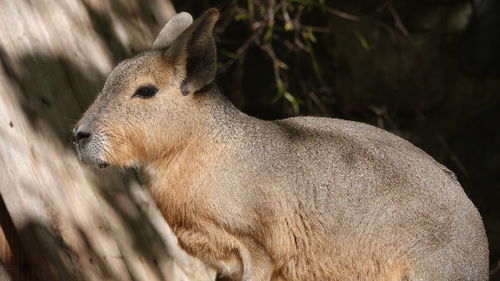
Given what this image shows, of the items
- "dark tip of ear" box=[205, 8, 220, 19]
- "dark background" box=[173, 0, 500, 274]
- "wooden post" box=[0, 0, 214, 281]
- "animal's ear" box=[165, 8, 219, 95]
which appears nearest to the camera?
"dark tip of ear" box=[205, 8, 220, 19]

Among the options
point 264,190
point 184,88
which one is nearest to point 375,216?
point 264,190

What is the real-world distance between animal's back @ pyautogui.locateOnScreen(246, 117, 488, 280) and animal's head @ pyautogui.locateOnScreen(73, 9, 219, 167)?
19.5 inches

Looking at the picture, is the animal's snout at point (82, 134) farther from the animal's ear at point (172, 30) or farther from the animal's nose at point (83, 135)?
the animal's ear at point (172, 30)

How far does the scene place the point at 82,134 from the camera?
3707 mm

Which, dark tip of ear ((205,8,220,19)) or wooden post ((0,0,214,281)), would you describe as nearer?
dark tip of ear ((205,8,220,19))

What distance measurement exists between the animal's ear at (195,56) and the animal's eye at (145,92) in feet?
0.44

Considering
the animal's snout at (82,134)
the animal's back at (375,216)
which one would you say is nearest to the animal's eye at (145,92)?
the animal's snout at (82,134)

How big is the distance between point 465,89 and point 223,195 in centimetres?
374

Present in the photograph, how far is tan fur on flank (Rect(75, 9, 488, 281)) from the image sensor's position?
3.74 meters

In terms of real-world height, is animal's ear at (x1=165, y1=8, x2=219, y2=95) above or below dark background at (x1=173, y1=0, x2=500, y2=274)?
above

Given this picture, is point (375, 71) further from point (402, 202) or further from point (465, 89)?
point (402, 202)

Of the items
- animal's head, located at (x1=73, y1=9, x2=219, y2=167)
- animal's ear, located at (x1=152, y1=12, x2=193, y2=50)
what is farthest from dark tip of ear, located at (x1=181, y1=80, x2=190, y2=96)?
animal's ear, located at (x1=152, y1=12, x2=193, y2=50)

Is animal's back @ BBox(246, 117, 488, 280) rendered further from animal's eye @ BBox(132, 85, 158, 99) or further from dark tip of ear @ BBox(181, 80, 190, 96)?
animal's eye @ BBox(132, 85, 158, 99)

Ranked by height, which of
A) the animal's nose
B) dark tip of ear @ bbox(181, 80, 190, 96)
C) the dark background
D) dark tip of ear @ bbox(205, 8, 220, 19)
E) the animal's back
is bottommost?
the dark background
